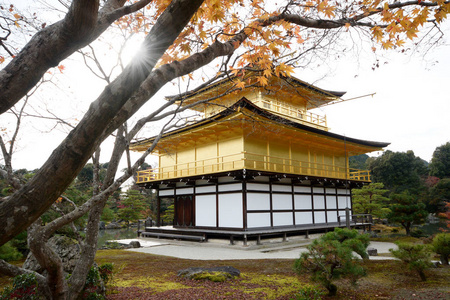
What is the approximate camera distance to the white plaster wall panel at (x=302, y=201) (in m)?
15.6

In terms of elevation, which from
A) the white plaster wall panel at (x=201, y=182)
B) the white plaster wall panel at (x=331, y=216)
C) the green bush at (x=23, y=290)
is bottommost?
the white plaster wall panel at (x=331, y=216)

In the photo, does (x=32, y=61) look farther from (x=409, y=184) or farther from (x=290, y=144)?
(x=409, y=184)

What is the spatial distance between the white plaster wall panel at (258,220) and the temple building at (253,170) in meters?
0.04

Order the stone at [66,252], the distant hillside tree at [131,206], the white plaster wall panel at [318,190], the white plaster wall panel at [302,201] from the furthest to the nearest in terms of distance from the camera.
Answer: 1. the distant hillside tree at [131,206]
2. the white plaster wall panel at [318,190]
3. the white plaster wall panel at [302,201]
4. the stone at [66,252]

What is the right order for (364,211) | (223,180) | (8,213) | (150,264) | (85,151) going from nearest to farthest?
(8,213) → (85,151) → (150,264) → (223,180) → (364,211)

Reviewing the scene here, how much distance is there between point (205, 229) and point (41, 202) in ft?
45.0

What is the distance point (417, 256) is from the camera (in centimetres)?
592

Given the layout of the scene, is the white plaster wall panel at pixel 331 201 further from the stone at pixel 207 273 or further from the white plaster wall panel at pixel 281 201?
the stone at pixel 207 273

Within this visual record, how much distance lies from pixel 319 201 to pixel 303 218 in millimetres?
1977

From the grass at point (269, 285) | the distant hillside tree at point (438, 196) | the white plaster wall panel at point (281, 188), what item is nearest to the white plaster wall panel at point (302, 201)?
the white plaster wall panel at point (281, 188)

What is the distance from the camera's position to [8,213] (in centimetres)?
147

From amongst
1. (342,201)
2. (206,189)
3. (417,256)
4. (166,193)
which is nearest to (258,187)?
(206,189)

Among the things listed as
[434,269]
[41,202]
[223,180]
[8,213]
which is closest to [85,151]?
[41,202]

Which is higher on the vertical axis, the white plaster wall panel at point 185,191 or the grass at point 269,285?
the white plaster wall panel at point 185,191
